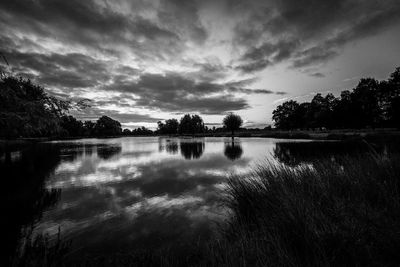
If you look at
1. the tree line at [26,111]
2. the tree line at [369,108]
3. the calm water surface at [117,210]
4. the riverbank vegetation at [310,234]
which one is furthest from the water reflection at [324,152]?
the tree line at [369,108]

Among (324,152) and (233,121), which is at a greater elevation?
(233,121)

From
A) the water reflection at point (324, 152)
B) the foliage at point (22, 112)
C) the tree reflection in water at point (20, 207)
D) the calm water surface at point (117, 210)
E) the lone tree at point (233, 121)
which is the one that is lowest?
the calm water surface at point (117, 210)

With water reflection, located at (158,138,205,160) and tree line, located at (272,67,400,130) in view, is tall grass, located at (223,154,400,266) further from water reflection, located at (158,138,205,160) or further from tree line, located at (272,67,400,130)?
tree line, located at (272,67,400,130)

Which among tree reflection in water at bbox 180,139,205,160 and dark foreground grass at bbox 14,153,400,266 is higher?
dark foreground grass at bbox 14,153,400,266

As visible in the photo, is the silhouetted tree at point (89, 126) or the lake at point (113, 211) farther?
the silhouetted tree at point (89, 126)

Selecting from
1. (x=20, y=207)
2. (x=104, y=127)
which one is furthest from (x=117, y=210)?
(x=104, y=127)

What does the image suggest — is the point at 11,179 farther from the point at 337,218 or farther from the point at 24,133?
the point at 337,218

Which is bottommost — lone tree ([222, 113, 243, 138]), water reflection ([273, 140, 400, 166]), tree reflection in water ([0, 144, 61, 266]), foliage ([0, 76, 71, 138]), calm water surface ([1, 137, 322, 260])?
calm water surface ([1, 137, 322, 260])

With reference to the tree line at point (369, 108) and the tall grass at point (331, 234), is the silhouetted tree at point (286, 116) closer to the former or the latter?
the tree line at point (369, 108)

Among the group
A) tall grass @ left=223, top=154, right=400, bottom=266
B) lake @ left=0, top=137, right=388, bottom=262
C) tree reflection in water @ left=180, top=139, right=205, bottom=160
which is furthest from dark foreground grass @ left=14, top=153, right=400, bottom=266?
tree reflection in water @ left=180, top=139, right=205, bottom=160

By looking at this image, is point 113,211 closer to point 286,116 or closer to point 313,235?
point 313,235

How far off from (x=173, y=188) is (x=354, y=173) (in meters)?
8.78

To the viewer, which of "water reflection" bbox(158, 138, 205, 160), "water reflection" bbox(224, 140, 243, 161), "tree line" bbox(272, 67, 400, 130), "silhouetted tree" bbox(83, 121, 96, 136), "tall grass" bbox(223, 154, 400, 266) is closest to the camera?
"tall grass" bbox(223, 154, 400, 266)

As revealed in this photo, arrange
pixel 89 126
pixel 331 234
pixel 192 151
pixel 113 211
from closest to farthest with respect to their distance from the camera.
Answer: pixel 331 234 < pixel 113 211 < pixel 192 151 < pixel 89 126
